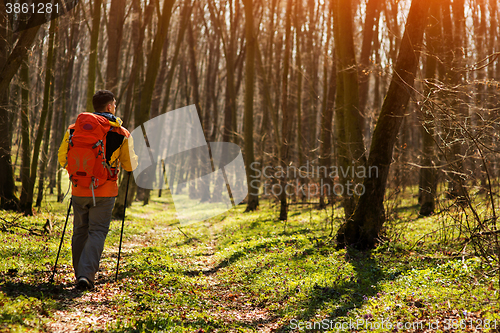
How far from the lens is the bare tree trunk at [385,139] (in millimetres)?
6738

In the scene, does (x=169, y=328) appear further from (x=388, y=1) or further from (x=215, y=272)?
(x=388, y=1)

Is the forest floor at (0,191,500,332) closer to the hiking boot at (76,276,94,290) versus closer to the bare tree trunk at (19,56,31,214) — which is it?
the hiking boot at (76,276,94,290)

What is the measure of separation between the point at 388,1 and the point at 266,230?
1490cm

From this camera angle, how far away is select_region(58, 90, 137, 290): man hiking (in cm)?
439

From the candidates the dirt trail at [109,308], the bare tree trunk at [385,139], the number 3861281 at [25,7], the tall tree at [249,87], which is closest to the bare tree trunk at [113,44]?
the number 3861281 at [25,7]

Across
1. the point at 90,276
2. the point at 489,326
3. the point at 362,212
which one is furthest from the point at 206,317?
the point at 362,212

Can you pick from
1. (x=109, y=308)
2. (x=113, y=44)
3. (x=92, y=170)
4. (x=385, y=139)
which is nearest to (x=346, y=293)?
(x=109, y=308)

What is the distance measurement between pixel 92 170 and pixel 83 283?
4.73ft

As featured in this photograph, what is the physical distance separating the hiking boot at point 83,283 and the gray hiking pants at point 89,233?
4 centimetres

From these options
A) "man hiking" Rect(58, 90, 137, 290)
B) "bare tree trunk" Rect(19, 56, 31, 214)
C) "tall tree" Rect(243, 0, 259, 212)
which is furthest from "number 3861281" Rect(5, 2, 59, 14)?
"tall tree" Rect(243, 0, 259, 212)

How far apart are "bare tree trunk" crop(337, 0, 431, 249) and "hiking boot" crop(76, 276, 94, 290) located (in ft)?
16.1

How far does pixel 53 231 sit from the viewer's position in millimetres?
8117

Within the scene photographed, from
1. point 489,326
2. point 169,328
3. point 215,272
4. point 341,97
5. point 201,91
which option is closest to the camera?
point 489,326

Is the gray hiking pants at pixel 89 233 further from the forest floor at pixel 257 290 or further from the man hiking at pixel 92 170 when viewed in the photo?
the forest floor at pixel 257 290
